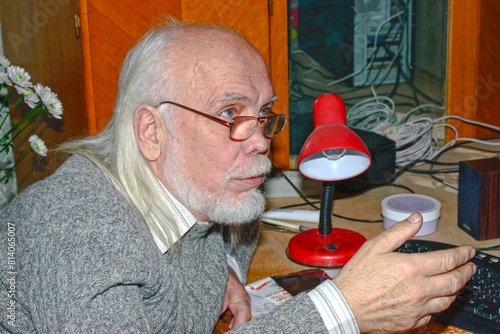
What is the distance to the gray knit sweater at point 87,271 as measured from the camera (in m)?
0.68

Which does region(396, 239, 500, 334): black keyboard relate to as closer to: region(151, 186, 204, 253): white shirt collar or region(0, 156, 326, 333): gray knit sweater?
region(0, 156, 326, 333): gray knit sweater

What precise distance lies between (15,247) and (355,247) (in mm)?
743

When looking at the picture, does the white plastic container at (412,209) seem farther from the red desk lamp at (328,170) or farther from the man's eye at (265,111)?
the man's eye at (265,111)

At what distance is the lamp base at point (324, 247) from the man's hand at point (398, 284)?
0.34 m

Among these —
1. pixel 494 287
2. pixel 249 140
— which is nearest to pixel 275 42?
pixel 249 140

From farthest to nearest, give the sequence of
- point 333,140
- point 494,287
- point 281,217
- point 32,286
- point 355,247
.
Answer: point 281,217
point 355,247
point 333,140
point 494,287
point 32,286

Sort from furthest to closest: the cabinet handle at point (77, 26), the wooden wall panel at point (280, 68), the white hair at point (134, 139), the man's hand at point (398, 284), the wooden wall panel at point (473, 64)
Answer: the wooden wall panel at point (473, 64) → the wooden wall panel at point (280, 68) → the cabinet handle at point (77, 26) → the white hair at point (134, 139) → the man's hand at point (398, 284)

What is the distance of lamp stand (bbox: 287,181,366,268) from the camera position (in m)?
1.16

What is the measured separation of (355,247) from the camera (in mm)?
1187

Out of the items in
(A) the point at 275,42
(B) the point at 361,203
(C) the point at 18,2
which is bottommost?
(B) the point at 361,203

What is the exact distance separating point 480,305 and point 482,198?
41 centimetres

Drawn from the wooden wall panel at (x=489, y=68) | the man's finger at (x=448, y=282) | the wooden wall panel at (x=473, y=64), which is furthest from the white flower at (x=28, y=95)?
the wooden wall panel at (x=489, y=68)

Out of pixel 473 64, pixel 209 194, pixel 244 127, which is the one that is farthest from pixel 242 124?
pixel 473 64

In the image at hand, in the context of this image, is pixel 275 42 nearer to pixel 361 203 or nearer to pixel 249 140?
pixel 361 203
